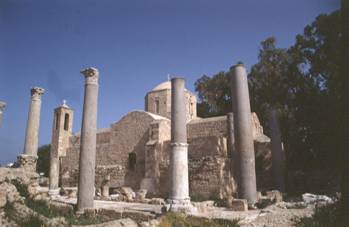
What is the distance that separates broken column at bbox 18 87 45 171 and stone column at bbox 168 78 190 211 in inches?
236

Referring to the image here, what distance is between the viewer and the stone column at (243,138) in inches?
369

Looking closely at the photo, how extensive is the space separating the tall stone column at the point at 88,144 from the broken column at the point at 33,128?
11.7ft

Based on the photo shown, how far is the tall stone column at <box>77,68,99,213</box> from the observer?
858 cm

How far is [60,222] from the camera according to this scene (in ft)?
20.6

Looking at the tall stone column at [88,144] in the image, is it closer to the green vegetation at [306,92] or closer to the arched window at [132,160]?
the green vegetation at [306,92]

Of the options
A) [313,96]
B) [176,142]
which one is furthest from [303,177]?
[176,142]

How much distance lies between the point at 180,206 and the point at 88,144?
3462 millimetres

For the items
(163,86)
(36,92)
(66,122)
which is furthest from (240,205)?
(66,122)

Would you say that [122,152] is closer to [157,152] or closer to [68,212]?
[157,152]

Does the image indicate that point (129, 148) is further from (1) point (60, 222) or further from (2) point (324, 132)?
(1) point (60, 222)

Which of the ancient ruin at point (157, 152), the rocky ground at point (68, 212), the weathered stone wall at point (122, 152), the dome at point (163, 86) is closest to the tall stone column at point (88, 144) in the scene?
the rocky ground at point (68, 212)

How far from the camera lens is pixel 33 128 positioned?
39.2ft

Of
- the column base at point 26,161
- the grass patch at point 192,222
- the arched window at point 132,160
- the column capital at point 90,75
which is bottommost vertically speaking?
the grass patch at point 192,222

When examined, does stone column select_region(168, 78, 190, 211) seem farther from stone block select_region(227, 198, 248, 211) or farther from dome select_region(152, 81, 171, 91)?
dome select_region(152, 81, 171, 91)
